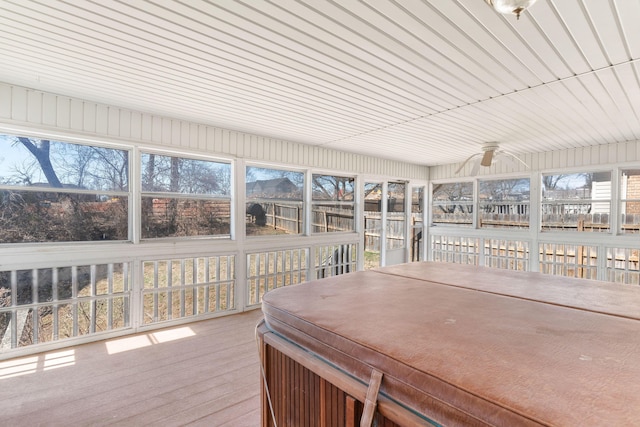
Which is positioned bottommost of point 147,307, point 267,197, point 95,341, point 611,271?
point 95,341

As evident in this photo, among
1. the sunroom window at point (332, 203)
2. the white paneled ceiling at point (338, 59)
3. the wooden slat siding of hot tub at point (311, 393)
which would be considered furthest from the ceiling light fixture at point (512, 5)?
the sunroom window at point (332, 203)

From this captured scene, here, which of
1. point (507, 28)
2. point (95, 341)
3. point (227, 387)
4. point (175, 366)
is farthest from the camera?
point (95, 341)

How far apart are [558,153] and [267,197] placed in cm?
482

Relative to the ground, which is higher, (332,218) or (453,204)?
(453,204)

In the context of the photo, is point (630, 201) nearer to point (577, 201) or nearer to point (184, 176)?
point (577, 201)

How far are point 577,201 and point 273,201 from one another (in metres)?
4.92

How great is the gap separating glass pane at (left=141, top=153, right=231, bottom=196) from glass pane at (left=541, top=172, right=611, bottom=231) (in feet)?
17.4

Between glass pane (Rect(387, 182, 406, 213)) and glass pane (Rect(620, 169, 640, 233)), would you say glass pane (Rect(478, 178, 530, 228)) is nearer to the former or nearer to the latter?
glass pane (Rect(620, 169, 640, 233))

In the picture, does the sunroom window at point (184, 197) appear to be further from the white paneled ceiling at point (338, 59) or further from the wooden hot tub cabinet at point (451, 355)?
the wooden hot tub cabinet at point (451, 355)

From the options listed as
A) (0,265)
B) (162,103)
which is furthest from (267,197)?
(0,265)

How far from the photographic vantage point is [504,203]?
18.9 feet

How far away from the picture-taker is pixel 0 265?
273cm

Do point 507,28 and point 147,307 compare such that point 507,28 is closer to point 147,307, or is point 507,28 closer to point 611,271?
point 147,307

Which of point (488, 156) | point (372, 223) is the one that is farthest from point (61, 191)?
A: point (488, 156)
